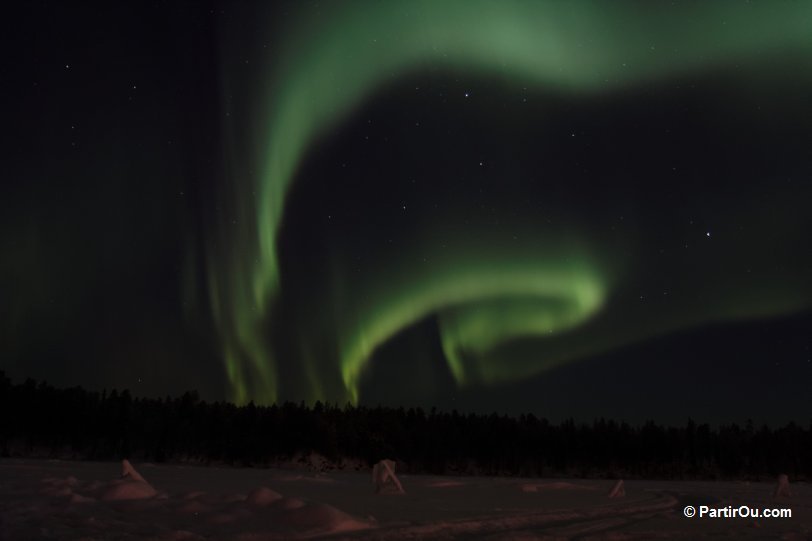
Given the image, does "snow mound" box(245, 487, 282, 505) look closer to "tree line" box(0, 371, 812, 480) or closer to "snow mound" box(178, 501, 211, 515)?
"snow mound" box(178, 501, 211, 515)

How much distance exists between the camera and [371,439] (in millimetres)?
110375

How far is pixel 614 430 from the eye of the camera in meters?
130

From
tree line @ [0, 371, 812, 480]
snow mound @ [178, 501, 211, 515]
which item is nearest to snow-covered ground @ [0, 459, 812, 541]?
snow mound @ [178, 501, 211, 515]

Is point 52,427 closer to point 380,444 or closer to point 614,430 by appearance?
point 380,444

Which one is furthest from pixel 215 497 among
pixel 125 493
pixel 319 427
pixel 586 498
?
pixel 319 427

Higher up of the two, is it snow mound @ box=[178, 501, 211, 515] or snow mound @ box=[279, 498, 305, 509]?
snow mound @ box=[279, 498, 305, 509]

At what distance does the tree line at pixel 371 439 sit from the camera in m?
108

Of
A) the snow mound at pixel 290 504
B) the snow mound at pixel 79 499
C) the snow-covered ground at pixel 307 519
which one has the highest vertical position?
the snow mound at pixel 79 499

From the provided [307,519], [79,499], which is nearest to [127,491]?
[79,499]

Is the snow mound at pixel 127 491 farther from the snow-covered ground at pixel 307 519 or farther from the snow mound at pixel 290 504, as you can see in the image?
the snow mound at pixel 290 504

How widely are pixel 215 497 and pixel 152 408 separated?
351 feet

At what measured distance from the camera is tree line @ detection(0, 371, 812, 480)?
353 feet

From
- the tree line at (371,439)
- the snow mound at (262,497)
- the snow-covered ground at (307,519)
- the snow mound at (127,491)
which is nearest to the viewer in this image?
the snow-covered ground at (307,519)

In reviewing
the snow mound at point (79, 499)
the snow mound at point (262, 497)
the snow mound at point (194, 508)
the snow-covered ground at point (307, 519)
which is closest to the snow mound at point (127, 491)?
the snow-covered ground at point (307, 519)
